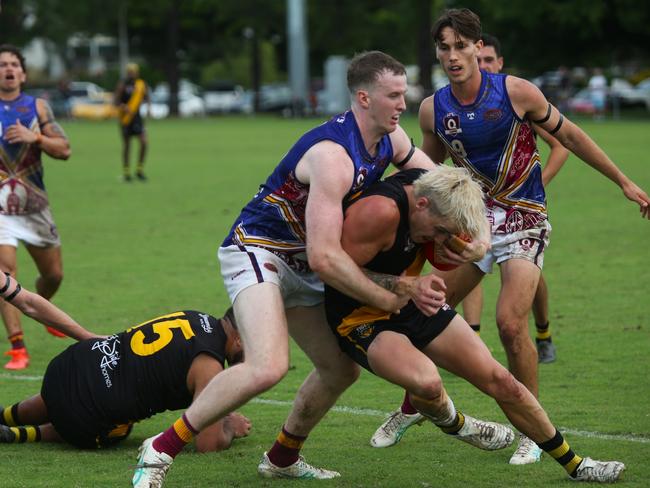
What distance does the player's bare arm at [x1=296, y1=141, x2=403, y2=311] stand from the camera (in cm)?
537

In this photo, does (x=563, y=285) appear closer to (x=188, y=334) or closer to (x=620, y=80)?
(x=188, y=334)

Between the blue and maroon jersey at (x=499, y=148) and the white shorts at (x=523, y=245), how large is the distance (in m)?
0.04

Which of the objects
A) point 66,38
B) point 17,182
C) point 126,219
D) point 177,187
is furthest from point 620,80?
point 17,182

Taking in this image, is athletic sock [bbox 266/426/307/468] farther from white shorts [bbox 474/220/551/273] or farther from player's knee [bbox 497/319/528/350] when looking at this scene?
white shorts [bbox 474/220/551/273]

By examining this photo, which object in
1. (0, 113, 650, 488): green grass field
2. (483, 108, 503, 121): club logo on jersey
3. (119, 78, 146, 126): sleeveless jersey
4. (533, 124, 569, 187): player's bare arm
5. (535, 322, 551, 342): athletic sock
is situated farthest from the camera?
(119, 78, 146, 126): sleeveless jersey

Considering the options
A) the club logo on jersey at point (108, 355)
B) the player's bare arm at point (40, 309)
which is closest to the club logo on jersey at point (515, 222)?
the club logo on jersey at point (108, 355)

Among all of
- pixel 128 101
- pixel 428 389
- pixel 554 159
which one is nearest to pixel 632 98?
pixel 128 101

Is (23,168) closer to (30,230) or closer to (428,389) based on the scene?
(30,230)

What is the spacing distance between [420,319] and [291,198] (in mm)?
844

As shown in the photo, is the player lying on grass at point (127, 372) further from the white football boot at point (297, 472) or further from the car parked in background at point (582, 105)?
the car parked in background at point (582, 105)

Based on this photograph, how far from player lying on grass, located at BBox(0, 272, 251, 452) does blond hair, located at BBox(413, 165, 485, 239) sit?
1479 millimetres

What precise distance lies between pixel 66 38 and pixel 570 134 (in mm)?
68362

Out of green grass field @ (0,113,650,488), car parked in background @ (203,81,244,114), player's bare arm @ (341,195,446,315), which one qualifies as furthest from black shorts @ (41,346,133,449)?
car parked in background @ (203,81,244,114)

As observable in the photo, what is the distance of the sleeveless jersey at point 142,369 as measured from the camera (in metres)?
6.20
